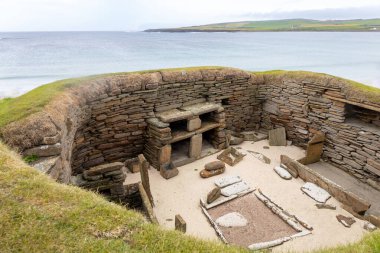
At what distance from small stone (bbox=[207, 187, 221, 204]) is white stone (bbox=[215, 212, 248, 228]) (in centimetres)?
67

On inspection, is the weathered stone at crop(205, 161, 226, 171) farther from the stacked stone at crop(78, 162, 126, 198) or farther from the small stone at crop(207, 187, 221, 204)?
the stacked stone at crop(78, 162, 126, 198)

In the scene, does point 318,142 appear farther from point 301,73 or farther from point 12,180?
point 12,180

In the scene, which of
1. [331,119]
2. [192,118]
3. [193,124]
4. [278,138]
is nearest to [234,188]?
[193,124]

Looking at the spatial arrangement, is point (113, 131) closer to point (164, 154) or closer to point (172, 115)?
point (164, 154)

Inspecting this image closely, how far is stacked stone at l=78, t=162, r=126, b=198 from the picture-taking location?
7203mm

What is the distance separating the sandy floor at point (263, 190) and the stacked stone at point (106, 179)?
1.30 meters

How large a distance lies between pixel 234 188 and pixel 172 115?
3332 millimetres

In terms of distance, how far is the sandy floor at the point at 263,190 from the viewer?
679cm

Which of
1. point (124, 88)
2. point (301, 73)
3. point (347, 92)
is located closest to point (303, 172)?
point (347, 92)

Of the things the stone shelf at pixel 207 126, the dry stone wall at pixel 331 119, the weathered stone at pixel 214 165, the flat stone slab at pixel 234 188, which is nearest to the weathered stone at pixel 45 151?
the flat stone slab at pixel 234 188

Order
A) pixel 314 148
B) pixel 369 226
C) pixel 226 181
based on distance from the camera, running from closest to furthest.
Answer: pixel 369 226
pixel 226 181
pixel 314 148

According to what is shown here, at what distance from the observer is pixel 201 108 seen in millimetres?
10477

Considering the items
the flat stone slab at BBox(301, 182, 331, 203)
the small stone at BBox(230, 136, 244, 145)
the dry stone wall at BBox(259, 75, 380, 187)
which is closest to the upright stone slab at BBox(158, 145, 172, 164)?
the small stone at BBox(230, 136, 244, 145)

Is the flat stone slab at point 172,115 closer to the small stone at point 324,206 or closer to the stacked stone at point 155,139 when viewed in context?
the stacked stone at point 155,139
